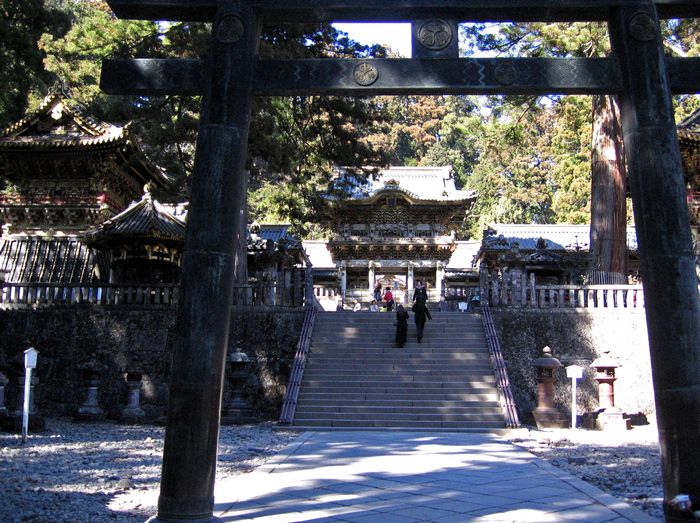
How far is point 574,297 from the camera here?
14.6m

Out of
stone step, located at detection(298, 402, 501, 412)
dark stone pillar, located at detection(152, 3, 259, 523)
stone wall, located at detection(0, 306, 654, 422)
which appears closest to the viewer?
dark stone pillar, located at detection(152, 3, 259, 523)

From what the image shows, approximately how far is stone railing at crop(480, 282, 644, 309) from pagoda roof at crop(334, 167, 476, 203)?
521 inches

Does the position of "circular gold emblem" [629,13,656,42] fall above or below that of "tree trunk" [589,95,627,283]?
below

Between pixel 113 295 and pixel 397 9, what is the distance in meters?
12.2

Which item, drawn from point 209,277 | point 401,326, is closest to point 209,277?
point 209,277

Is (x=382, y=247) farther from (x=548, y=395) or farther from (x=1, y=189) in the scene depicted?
(x=548, y=395)

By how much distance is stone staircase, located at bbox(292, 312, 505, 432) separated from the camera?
11.7 meters

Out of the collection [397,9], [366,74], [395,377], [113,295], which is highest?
[397,9]

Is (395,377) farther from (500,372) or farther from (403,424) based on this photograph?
(500,372)

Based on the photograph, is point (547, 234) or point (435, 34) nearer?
point (435, 34)

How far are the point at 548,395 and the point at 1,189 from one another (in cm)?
2314

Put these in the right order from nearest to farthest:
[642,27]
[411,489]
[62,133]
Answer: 1. [642,27]
2. [411,489]
3. [62,133]

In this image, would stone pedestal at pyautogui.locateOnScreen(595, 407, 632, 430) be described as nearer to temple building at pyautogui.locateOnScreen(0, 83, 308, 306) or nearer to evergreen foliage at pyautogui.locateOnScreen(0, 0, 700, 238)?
evergreen foliage at pyautogui.locateOnScreen(0, 0, 700, 238)

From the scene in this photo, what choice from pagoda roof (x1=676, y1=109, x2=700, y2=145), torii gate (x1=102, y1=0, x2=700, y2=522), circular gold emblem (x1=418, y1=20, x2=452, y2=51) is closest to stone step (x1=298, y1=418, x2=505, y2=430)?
torii gate (x1=102, y1=0, x2=700, y2=522)
